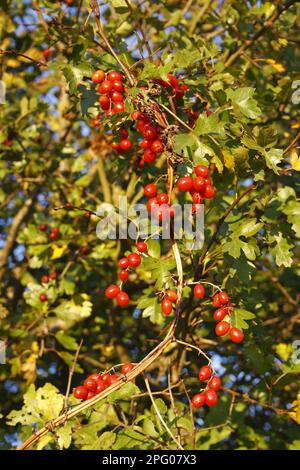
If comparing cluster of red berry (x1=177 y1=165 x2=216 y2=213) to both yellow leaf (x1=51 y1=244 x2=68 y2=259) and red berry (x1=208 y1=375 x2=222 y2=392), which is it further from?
yellow leaf (x1=51 y1=244 x2=68 y2=259)

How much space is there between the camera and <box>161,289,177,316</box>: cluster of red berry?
244cm

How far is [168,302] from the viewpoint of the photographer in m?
2.45

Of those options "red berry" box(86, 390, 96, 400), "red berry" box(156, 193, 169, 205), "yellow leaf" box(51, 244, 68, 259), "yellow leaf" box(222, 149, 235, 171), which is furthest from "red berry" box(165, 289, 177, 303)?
"yellow leaf" box(51, 244, 68, 259)

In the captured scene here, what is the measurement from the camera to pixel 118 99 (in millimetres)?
2590

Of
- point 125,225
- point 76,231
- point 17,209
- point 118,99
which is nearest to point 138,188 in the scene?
point 76,231

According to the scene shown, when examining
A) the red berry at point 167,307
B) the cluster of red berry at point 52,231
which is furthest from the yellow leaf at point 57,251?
the red berry at point 167,307

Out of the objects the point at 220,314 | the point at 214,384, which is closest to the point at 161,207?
the point at 220,314

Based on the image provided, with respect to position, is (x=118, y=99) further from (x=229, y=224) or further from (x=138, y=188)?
(x=138, y=188)

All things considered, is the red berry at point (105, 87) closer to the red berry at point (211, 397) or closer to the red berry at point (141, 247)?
the red berry at point (141, 247)

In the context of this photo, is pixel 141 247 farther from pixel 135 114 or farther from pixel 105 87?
pixel 105 87

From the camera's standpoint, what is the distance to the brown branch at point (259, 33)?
3.42m

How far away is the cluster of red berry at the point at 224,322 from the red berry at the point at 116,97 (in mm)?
980
